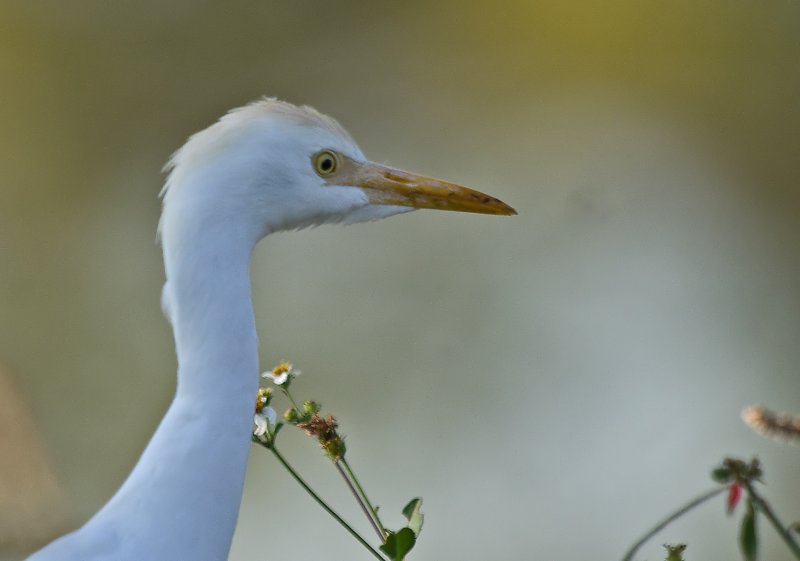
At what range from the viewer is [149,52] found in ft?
16.7

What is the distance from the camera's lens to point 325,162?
3.93ft

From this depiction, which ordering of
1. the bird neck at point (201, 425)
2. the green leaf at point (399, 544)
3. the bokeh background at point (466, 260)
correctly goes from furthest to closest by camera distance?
the bokeh background at point (466, 260) → the bird neck at point (201, 425) → the green leaf at point (399, 544)

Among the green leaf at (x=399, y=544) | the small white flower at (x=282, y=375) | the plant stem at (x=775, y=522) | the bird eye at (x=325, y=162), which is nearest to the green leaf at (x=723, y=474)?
the plant stem at (x=775, y=522)

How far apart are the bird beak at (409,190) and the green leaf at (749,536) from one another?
553mm

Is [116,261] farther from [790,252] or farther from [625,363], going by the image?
[790,252]

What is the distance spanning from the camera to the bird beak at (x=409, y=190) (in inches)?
48.6

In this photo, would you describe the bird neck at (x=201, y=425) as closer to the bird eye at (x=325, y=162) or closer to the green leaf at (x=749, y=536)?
the bird eye at (x=325, y=162)

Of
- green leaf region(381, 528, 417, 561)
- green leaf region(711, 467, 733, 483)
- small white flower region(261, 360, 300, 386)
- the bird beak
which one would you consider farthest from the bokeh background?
green leaf region(711, 467, 733, 483)

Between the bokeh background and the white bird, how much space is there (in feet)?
7.33

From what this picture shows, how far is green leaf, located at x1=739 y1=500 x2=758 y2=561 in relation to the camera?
0.75 metres

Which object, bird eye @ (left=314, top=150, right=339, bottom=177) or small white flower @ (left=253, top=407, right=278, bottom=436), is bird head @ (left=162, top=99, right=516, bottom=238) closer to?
bird eye @ (left=314, top=150, right=339, bottom=177)

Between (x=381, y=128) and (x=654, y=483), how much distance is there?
220 cm

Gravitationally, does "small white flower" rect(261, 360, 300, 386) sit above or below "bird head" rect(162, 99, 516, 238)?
below

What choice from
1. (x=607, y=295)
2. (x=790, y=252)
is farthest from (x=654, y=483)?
(x=790, y=252)
